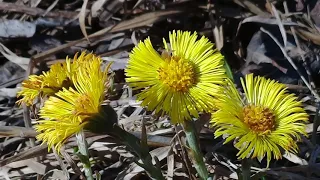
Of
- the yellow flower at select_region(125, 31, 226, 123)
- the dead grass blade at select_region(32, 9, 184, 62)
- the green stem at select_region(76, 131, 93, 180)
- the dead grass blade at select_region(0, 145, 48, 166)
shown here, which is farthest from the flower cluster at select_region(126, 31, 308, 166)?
the dead grass blade at select_region(32, 9, 184, 62)

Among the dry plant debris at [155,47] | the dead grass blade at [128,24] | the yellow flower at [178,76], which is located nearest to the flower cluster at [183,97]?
the yellow flower at [178,76]


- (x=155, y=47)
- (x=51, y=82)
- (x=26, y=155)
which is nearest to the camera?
(x=51, y=82)

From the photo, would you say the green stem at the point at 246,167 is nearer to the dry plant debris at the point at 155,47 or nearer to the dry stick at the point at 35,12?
the dry plant debris at the point at 155,47

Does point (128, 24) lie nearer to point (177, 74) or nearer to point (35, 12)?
point (35, 12)

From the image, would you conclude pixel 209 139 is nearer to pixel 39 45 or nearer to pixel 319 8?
pixel 319 8

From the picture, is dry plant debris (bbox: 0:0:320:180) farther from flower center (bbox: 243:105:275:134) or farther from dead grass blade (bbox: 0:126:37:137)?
flower center (bbox: 243:105:275:134)

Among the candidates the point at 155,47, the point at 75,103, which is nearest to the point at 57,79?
the point at 75,103
